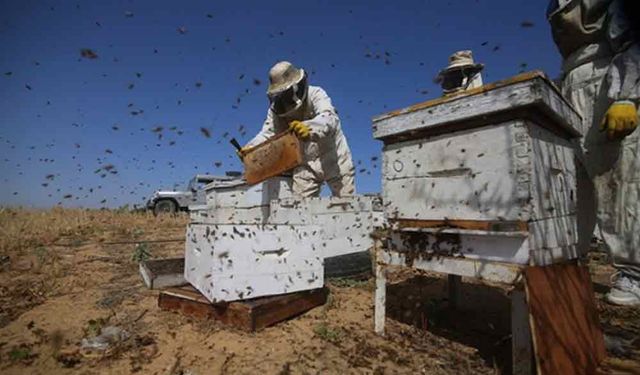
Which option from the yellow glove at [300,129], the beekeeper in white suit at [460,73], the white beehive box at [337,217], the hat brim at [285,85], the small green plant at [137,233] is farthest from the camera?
the small green plant at [137,233]

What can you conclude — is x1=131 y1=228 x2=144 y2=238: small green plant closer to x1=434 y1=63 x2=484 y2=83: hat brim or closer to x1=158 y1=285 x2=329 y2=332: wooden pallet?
x1=158 y1=285 x2=329 y2=332: wooden pallet

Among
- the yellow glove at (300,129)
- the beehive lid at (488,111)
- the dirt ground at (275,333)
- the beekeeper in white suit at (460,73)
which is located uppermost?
the beekeeper in white suit at (460,73)

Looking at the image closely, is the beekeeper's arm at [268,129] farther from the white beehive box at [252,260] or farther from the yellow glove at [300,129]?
the white beehive box at [252,260]

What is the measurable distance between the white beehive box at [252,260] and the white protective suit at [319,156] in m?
2.13

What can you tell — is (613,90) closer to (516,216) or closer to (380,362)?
(516,216)

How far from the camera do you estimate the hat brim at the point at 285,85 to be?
457 cm

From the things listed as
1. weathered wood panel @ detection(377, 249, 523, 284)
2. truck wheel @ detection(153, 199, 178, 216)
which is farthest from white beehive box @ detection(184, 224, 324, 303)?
truck wheel @ detection(153, 199, 178, 216)

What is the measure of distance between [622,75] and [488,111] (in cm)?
181

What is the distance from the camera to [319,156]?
512 cm

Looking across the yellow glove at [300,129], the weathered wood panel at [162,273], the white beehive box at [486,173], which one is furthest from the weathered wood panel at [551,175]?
the weathered wood panel at [162,273]

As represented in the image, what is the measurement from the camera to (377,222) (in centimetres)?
428

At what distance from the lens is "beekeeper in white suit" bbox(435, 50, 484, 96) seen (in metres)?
5.76

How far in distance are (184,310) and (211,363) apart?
94 cm

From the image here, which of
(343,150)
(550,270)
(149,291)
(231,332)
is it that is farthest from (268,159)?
(550,270)
